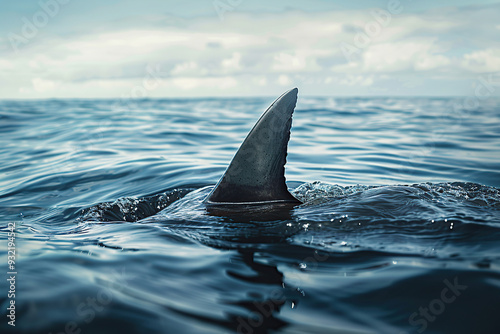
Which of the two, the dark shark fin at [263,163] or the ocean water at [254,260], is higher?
the dark shark fin at [263,163]

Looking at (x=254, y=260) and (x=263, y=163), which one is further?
(x=263, y=163)

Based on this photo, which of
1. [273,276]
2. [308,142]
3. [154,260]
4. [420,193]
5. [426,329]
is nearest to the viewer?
[426,329]

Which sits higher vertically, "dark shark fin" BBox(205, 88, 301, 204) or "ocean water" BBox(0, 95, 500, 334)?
"dark shark fin" BBox(205, 88, 301, 204)

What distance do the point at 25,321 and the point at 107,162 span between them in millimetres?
7683

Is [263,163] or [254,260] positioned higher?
[263,163]

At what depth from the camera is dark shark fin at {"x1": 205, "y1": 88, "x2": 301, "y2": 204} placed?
4.41m

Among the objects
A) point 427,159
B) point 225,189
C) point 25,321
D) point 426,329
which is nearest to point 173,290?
point 25,321

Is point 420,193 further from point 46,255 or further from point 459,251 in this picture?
point 46,255

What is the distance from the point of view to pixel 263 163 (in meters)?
4.55

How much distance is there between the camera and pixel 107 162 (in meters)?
9.86

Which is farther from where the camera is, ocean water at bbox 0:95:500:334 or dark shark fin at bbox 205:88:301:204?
dark shark fin at bbox 205:88:301:204

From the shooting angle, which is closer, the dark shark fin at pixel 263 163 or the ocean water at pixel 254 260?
the ocean water at pixel 254 260

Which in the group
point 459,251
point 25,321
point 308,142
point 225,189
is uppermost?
point 308,142

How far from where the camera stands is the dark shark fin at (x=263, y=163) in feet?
14.5
